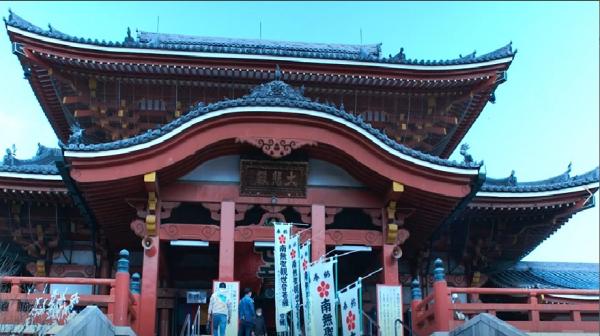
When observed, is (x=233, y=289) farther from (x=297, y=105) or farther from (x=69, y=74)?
(x=69, y=74)

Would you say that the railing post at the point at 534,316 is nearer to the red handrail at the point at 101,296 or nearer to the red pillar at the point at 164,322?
the red handrail at the point at 101,296

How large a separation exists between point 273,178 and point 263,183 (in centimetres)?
23

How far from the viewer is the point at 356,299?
42.1 feet

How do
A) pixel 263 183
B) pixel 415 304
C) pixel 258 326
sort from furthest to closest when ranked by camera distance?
pixel 263 183
pixel 258 326
pixel 415 304

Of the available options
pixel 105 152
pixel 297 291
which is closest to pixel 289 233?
pixel 297 291

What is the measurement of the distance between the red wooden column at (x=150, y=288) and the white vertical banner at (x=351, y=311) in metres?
3.51

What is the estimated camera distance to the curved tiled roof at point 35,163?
14255 mm

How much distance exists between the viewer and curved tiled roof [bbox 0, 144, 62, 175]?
14255mm

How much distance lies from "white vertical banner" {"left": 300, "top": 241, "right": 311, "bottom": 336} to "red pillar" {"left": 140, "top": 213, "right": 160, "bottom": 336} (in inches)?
109

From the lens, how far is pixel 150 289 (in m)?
13.0

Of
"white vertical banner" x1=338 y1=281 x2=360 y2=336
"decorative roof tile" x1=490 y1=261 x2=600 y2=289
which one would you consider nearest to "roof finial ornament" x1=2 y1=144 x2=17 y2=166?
"white vertical banner" x1=338 y1=281 x2=360 y2=336

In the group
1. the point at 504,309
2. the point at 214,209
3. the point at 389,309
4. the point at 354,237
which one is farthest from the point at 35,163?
the point at 504,309

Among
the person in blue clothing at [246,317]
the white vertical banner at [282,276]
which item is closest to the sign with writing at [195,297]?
the person in blue clothing at [246,317]

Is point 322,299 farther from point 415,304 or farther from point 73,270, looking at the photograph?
point 73,270
